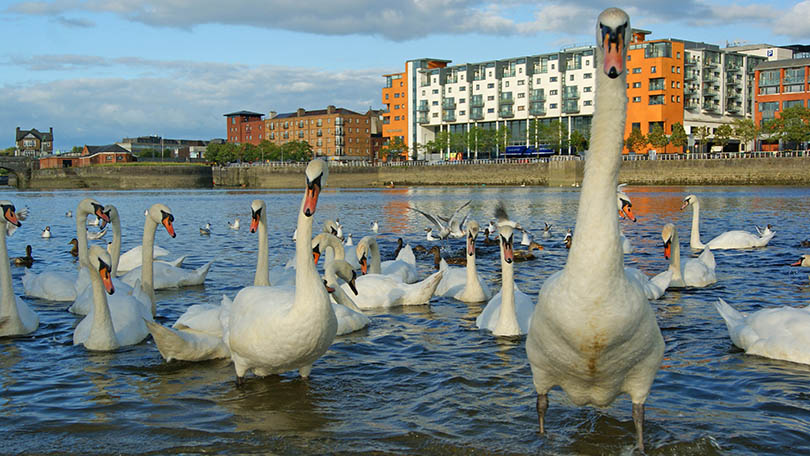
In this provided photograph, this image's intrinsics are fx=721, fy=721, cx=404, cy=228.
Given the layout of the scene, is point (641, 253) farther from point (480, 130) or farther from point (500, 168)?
point (480, 130)

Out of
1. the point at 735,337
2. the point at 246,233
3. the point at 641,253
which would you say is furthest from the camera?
→ the point at 246,233

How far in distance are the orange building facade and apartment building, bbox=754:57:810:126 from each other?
1172cm

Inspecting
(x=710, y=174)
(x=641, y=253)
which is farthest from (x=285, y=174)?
(x=641, y=253)

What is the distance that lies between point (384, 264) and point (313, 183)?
27.5 feet

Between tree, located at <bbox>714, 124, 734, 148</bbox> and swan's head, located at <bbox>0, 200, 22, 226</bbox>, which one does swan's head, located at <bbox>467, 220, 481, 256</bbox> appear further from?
tree, located at <bbox>714, 124, 734, 148</bbox>

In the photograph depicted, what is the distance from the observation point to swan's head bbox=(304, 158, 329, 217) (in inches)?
235

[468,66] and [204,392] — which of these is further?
[468,66]

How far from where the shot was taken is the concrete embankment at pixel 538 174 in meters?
68.9

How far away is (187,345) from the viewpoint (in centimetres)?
779

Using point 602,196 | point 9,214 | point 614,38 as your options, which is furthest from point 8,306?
point 614,38

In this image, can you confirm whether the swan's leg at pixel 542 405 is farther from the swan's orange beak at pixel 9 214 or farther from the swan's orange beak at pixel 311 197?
the swan's orange beak at pixel 9 214

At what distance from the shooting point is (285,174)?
11412 centimetres

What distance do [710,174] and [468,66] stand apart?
2082 inches

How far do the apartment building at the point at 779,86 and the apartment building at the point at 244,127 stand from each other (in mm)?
122267
